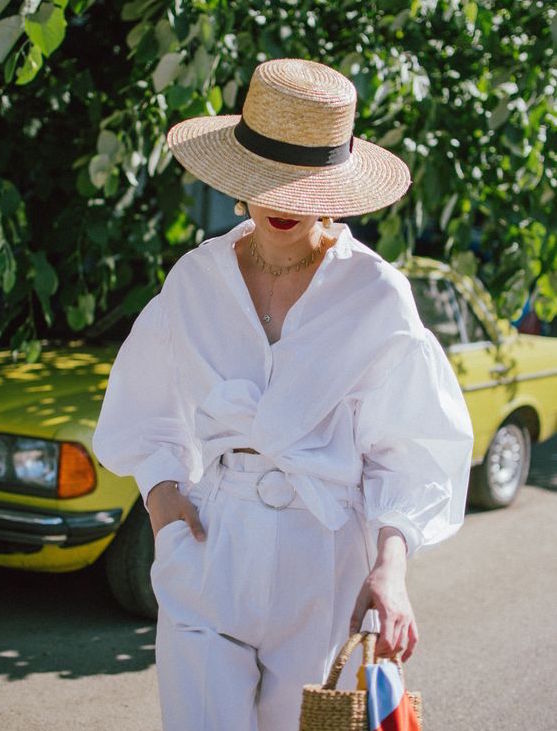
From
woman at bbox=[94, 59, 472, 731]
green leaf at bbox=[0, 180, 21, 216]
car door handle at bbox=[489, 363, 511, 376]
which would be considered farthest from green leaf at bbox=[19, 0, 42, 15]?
car door handle at bbox=[489, 363, 511, 376]

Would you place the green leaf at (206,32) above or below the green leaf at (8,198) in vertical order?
above

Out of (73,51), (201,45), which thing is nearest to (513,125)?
(201,45)

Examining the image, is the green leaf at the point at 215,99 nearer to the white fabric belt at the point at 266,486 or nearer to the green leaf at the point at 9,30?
the green leaf at the point at 9,30

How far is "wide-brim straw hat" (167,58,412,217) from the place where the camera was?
195 cm

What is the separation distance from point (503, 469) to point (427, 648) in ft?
7.41

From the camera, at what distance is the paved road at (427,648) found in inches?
150

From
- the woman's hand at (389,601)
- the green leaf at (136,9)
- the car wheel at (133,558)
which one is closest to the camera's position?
the woman's hand at (389,601)

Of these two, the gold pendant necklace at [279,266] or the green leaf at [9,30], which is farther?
the green leaf at [9,30]

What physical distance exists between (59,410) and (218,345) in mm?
2463

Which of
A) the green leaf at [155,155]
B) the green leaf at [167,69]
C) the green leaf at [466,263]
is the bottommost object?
the green leaf at [466,263]

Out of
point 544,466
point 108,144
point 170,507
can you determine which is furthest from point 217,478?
point 544,466

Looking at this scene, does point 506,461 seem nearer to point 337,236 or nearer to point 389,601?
point 337,236

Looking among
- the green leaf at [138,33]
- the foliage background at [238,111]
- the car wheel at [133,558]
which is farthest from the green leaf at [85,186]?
the car wheel at [133,558]

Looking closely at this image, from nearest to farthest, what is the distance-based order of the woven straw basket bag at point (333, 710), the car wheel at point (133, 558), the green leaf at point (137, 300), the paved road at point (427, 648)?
the woven straw basket bag at point (333, 710) → the paved road at point (427, 648) → the car wheel at point (133, 558) → the green leaf at point (137, 300)
